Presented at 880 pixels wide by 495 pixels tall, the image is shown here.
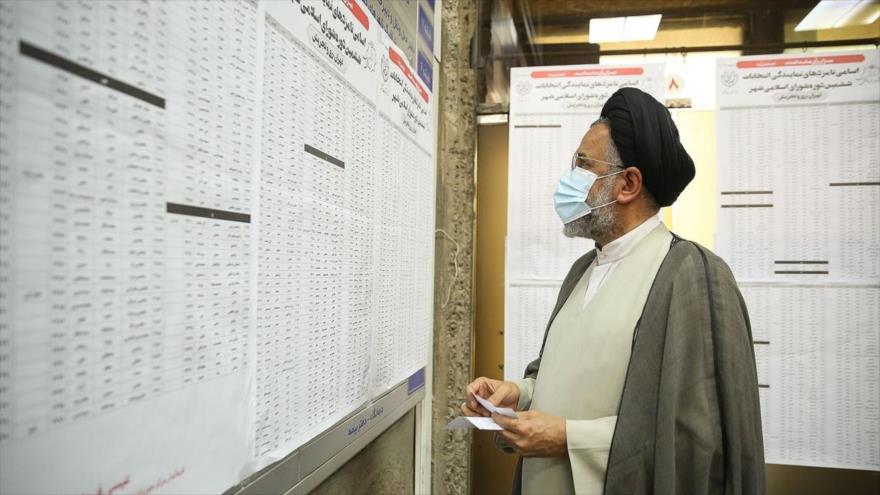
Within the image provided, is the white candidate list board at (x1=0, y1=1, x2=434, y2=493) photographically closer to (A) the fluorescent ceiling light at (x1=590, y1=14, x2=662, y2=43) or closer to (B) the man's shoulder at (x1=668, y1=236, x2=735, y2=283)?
(B) the man's shoulder at (x1=668, y1=236, x2=735, y2=283)

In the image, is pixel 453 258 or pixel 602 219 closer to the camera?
pixel 602 219

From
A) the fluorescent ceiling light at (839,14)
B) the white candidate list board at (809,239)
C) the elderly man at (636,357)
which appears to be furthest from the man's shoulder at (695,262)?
the fluorescent ceiling light at (839,14)

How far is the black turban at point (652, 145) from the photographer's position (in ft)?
3.75

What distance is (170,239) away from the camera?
56 cm

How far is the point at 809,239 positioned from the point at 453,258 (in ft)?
4.79

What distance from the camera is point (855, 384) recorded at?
5.70ft

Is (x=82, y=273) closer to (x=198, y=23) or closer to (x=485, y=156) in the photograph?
(x=198, y=23)

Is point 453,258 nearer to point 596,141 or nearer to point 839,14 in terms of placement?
point 596,141

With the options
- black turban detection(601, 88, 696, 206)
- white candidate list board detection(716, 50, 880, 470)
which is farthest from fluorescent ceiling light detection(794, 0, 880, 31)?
black turban detection(601, 88, 696, 206)

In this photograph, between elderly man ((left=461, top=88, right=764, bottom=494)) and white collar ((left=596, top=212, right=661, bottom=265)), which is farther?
white collar ((left=596, top=212, right=661, bottom=265))

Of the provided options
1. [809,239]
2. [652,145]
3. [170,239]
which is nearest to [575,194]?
[652,145]

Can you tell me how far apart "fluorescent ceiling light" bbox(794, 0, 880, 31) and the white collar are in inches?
61.0

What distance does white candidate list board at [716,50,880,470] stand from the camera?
1.74 m

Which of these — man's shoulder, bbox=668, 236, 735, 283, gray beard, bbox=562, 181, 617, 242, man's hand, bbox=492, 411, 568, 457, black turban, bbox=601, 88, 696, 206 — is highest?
black turban, bbox=601, 88, 696, 206
